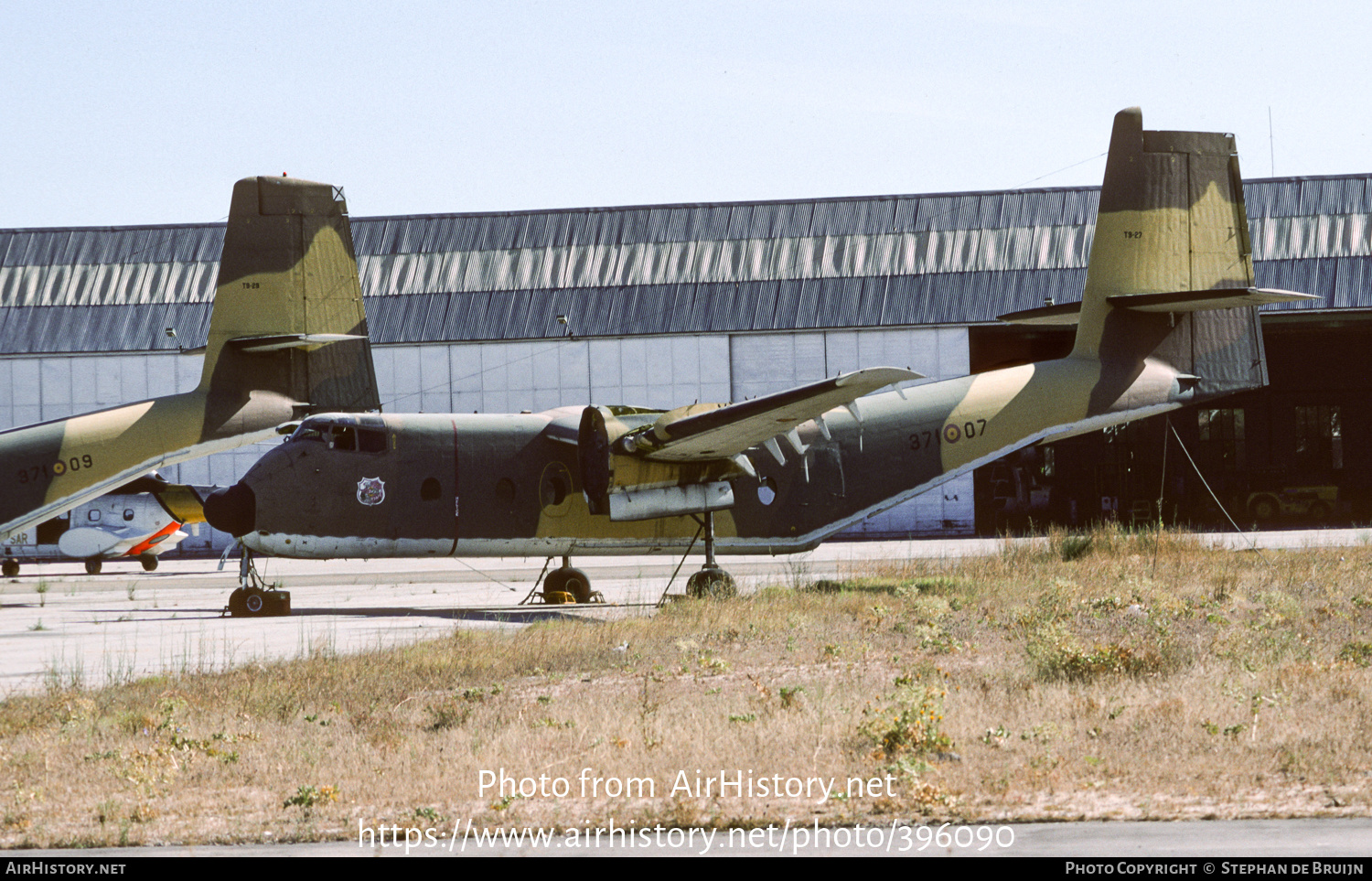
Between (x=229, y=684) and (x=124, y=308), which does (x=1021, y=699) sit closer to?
(x=229, y=684)

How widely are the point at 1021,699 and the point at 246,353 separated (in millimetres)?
18915

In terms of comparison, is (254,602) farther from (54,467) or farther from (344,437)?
(54,467)

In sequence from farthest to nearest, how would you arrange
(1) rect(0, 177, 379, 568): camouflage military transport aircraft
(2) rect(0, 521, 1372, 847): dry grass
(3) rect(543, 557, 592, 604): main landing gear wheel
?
(1) rect(0, 177, 379, 568): camouflage military transport aircraft
(3) rect(543, 557, 592, 604): main landing gear wheel
(2) rect(0, 521, 1372, 847): dry grass

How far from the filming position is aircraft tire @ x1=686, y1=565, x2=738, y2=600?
21.1 meters

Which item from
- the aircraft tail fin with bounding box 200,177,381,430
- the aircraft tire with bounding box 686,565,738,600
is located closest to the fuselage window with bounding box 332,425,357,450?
the aircraft tail fin with bounding box 200,177,381,430

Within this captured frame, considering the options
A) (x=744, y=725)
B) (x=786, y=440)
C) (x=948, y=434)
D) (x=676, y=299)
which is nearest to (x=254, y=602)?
(x=786, y=440)

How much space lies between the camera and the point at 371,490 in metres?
20.5

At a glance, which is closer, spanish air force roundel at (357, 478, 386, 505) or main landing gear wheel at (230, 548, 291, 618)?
spanish air force roundel at (357, 478, 386, 505)

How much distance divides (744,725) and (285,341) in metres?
17.0

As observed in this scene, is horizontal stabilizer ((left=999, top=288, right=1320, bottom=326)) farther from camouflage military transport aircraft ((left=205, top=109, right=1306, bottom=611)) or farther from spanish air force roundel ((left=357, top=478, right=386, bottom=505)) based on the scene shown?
spanish air force roundel ((left=357, top=478, right=386, bottom=505))

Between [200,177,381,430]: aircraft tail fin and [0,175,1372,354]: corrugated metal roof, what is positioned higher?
[0,175,1372,354]: corrugated metal roof

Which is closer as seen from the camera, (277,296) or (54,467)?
(54,467)

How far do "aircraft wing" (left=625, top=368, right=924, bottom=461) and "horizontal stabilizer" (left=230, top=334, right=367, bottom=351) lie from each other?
7.22 meters

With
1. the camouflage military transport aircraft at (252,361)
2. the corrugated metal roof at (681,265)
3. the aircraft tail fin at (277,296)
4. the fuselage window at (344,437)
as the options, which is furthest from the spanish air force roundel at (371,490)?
the corrugated metal roof at (681,265)
